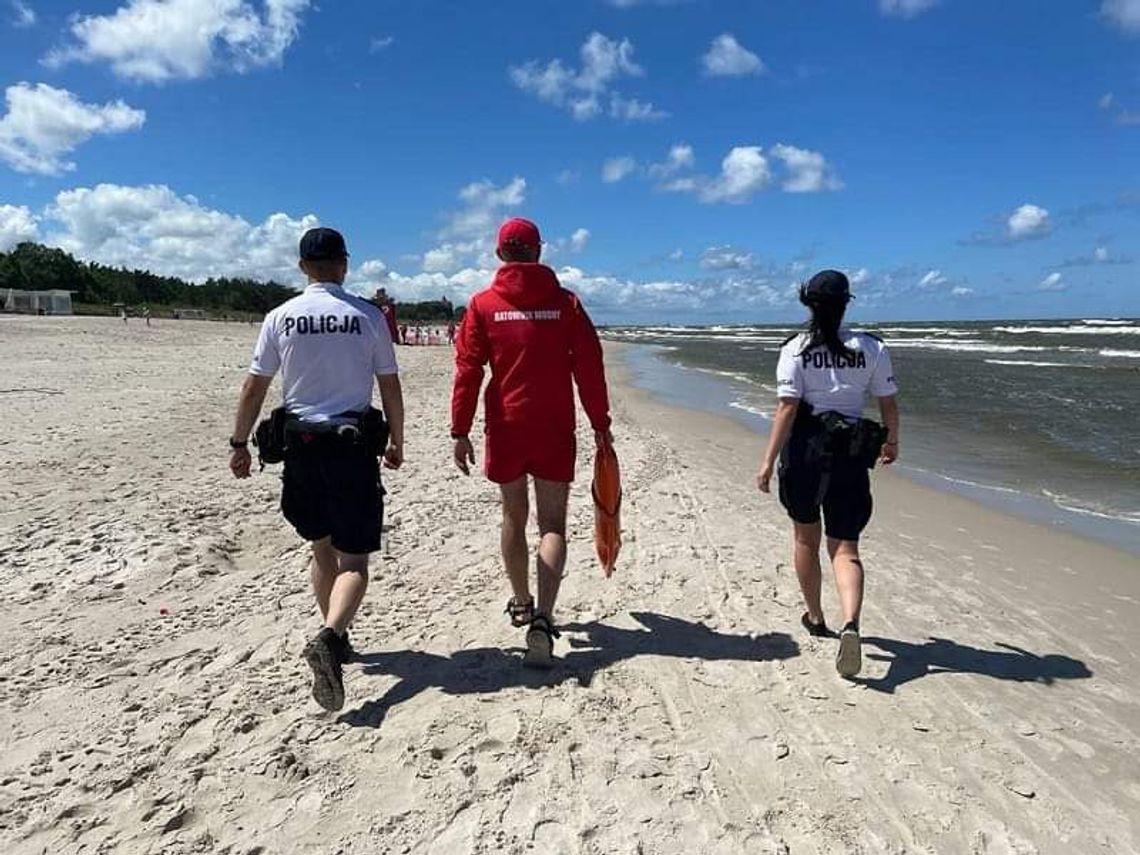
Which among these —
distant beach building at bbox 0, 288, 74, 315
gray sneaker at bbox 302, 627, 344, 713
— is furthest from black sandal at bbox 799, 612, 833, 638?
distant beach building at bbox 0, 288, 74, 315

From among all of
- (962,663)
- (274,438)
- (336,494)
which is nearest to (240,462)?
(274,438)

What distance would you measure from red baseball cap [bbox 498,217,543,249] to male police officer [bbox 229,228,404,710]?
760 millimetres

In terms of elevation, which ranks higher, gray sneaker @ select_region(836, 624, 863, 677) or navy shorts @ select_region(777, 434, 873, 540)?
navy shorts @ select_region(777, 434, 873, 540)

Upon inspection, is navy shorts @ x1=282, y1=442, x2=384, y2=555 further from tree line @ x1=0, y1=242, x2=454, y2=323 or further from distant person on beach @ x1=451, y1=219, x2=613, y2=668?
tree line @ x1=0, y1=242, x2=454, y2=323

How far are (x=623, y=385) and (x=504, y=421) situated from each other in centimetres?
2241

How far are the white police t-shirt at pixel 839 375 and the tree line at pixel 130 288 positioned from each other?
54.0 metres

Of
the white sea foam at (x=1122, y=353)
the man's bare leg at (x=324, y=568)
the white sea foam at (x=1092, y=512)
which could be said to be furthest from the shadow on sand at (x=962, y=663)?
the white sea foam at (x=1122, y=353)

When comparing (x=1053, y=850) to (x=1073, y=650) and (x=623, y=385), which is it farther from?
(x=623, y=385)

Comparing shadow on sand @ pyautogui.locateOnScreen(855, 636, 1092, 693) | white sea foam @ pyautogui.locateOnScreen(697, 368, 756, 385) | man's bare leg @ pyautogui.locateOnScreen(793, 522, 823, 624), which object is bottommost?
shadow on sand @ pyautogui.locateOnScreen(855, 636, 1092, 693)

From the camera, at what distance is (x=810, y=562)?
14.5 ft

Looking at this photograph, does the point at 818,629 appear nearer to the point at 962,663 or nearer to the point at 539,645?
the point at 962,663

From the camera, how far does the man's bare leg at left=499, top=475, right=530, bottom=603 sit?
4.15 m

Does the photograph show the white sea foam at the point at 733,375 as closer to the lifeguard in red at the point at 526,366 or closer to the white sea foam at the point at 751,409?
the white sea foam at the point at 751,409

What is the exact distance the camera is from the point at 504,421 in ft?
13.2
